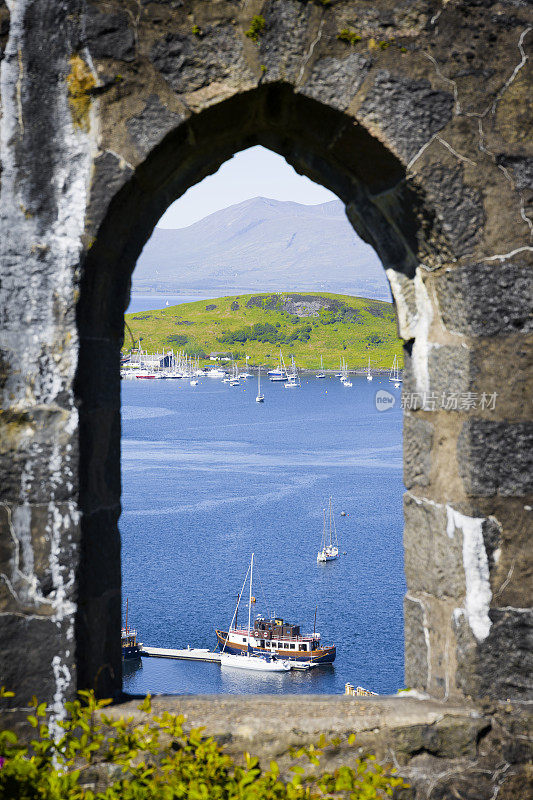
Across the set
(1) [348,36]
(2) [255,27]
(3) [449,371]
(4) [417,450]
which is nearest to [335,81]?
(1) [348,36]

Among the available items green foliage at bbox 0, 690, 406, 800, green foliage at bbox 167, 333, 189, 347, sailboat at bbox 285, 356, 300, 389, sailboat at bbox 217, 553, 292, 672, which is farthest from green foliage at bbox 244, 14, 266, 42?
green foliage at bbox 167, 333, 189, 347

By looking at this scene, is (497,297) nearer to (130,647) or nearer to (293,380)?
(130,647)

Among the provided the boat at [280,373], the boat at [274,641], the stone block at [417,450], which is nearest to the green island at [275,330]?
the boat at [280,373]

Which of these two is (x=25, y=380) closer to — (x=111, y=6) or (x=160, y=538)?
(x=111, y=6)

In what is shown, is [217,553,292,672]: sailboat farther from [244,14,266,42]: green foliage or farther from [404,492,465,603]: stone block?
[244,14,266,42]: green foliage

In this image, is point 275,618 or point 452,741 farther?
point 275,618

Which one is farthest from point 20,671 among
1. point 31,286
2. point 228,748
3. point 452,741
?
point 452,741
